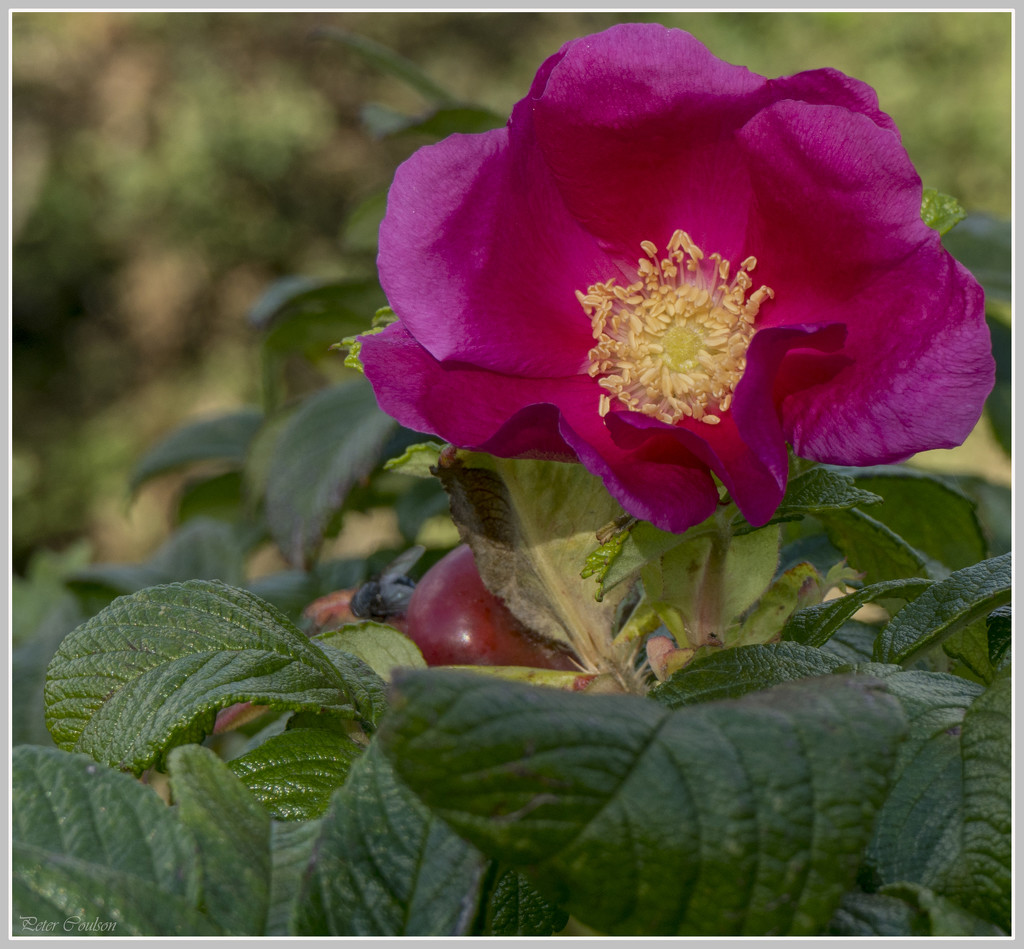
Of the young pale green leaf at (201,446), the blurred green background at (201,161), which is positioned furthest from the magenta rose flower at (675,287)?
the blurred green background at (201,161)

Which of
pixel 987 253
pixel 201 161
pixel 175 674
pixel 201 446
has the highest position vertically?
pixel 201 161

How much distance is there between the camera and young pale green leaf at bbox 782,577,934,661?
0.55 meters

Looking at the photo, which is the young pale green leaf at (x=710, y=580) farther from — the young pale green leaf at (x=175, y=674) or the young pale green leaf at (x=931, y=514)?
the young pale green leaf at (x=931, y=514)

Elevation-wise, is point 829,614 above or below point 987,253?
below

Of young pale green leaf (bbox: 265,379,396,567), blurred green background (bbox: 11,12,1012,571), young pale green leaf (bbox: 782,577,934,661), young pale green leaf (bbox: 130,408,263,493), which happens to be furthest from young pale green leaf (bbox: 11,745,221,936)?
blurred green background (bbox: 11,12,1012,571)

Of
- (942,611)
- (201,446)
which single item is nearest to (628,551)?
(942,611)

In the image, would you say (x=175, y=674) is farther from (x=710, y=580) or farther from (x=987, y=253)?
(x=987, y=253)

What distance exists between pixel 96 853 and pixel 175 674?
0.36ft

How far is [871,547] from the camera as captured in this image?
711mm

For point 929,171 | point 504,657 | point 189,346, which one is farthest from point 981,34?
point 504,657

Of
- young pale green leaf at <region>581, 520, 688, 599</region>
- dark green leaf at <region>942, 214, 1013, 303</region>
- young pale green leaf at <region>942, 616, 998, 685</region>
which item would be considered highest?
dark green leaf at <region>942, 214, 1013, 303</region>

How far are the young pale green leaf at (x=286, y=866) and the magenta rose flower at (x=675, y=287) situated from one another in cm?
20

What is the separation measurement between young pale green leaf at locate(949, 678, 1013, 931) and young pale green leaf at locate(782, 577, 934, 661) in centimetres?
10

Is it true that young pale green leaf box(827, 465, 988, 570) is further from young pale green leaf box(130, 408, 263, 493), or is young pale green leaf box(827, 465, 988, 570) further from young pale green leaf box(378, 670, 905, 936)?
young pale green leaf box(130, 408, 263, 493)
